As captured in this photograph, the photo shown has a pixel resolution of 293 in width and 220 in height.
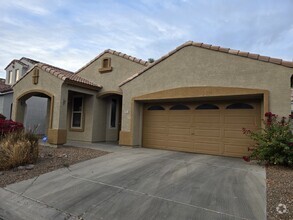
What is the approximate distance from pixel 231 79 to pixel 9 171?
8937 millimetres

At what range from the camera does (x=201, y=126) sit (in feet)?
33.9

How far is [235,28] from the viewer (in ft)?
41.4

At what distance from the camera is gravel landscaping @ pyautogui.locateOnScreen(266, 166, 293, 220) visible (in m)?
4.03

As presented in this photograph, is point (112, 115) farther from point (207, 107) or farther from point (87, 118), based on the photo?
point (207, 107)

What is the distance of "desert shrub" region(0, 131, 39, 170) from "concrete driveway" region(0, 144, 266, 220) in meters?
1.49

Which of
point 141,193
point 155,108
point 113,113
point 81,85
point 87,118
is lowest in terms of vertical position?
point 141,193

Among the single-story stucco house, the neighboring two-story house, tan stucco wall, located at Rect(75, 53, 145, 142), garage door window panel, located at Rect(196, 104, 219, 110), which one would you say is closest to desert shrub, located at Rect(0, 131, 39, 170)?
the single-story stucco house

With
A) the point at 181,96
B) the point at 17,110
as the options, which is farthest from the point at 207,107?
the point at 17,110

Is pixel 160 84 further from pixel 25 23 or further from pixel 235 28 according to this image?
pixel 25 23

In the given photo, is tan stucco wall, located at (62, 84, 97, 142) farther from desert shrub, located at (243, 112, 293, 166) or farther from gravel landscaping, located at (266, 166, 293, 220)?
gravel landscaping, located at (266, 166, 293, 220)

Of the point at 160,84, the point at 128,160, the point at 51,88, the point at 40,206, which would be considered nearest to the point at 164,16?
the point at 160,84

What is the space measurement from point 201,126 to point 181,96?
1.70m

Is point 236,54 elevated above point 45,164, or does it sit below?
above

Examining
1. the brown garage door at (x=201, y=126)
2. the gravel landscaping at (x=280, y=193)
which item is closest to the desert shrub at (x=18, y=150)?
the brown garage door at (x=201, y=126)
